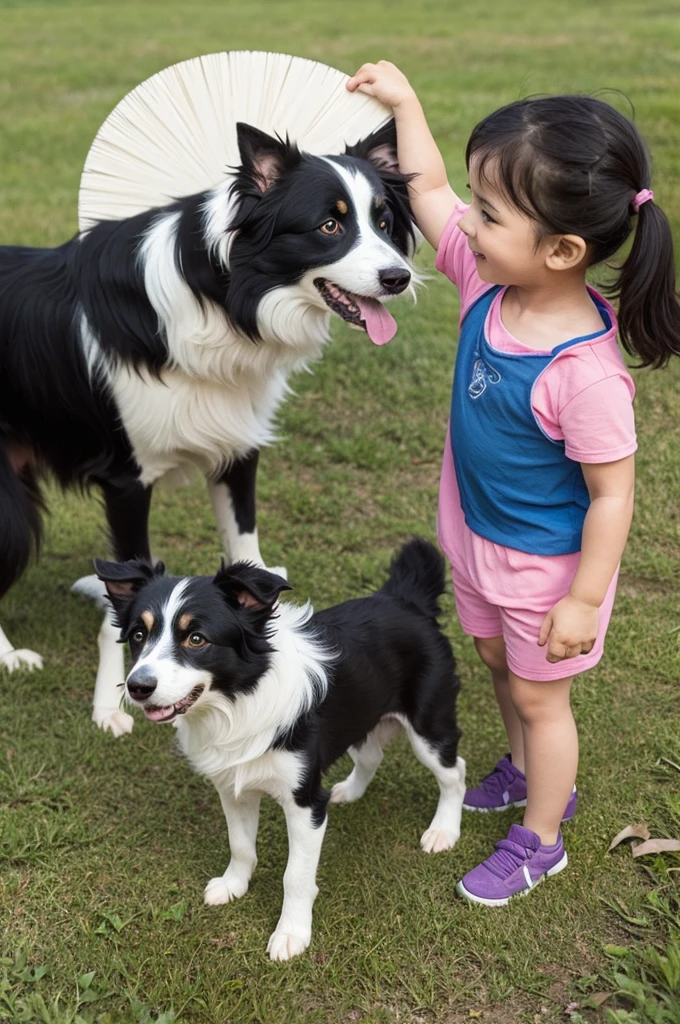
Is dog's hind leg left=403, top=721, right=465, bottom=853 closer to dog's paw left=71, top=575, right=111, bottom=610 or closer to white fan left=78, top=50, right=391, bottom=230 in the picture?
dog's paw left=71, top=575, right=111, bottom=610

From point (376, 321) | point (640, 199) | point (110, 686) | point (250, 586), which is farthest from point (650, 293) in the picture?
point (110, 686)

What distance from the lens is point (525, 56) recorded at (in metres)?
13.9

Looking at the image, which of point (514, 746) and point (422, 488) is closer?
point (514, 746)

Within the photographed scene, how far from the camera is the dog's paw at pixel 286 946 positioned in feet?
9.20

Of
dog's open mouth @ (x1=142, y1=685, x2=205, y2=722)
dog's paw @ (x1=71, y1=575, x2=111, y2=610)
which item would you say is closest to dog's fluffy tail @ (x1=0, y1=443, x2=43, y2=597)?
dog's paw @ (x1=71, y1=575, x2=111, y2=610)

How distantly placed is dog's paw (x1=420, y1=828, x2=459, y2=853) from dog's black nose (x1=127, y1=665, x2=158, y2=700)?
1206 millimetres

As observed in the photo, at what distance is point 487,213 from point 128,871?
2095 mm

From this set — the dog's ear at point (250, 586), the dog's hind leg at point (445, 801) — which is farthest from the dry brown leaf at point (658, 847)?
the dog's ear at point (250, 586)

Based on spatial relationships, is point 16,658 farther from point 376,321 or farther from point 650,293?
point 650,293

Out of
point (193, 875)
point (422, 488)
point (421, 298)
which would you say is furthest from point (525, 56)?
point (193, 875)

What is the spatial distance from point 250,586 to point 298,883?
0.84 meters

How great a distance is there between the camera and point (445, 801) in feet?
10.4

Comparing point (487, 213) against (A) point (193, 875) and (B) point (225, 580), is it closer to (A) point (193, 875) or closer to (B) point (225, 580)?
(B) point (225, 580)

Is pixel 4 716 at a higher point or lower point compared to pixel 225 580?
lower
